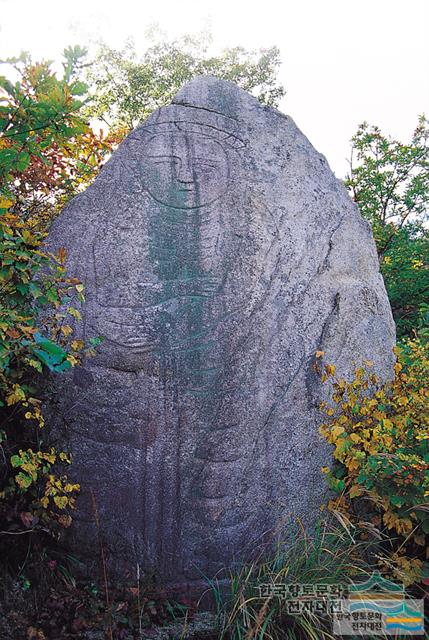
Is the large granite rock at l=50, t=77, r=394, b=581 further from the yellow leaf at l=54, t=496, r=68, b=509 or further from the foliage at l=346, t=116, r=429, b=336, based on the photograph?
the foliage at l=346, t=116, r=429, b=336

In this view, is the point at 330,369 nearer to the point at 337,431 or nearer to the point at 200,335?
the point at 337,431

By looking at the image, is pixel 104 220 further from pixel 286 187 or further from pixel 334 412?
pixel 334 412

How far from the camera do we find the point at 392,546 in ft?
10.2

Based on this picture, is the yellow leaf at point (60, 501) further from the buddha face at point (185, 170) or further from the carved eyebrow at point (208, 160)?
the carved eyebrow at point (208, 160)

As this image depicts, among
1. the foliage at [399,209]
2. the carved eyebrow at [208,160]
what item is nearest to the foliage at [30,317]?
the carved eyebrow at [208,160]

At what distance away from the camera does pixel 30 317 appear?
2.60 metres

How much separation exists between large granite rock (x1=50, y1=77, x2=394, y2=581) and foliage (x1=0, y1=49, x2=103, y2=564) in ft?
0.67

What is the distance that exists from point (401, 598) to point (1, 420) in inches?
81.9

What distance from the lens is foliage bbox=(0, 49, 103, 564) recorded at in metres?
2.34

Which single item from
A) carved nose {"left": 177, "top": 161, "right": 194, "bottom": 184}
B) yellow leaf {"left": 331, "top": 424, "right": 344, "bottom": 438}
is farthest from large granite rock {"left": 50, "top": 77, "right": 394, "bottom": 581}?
yellow leaf {"left": 331, "top": 424, "right": 344, "bottom": 438}

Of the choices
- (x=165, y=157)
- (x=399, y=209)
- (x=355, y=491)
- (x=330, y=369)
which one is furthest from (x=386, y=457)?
(x=399, y=209)

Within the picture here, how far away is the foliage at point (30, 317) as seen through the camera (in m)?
2.34

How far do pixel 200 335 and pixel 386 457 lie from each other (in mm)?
1123

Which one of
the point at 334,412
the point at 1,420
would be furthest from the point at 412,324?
the point at 1,420
